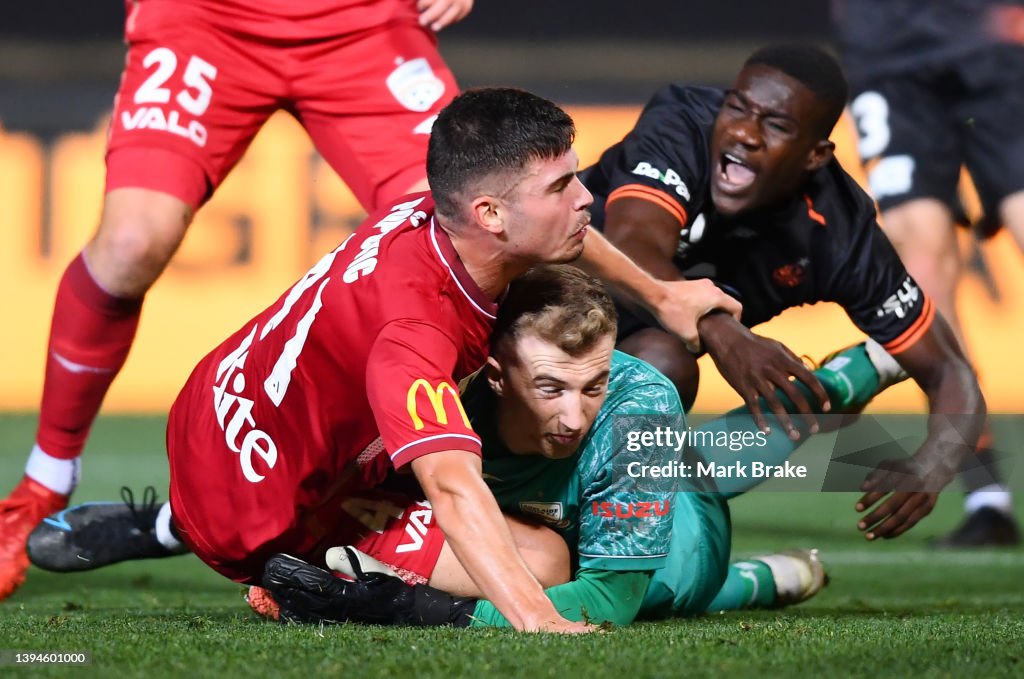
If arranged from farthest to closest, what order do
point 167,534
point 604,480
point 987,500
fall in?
1. point 987,500
2. point 167,534
3. point 604,480

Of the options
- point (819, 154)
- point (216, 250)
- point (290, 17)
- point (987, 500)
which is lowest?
point (216, 250)

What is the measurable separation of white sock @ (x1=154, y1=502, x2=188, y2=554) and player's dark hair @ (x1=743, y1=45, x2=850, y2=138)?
2113mm

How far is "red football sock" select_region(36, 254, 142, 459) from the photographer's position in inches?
150

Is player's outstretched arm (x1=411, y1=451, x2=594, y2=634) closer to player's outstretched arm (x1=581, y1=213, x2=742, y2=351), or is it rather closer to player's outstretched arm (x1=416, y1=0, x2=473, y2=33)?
player's outstretched arm (x1=581, y1=213, x2=742, y2=351)

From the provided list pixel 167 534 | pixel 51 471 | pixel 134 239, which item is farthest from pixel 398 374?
pixel 51 471

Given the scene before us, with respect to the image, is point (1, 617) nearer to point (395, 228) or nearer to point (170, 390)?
point (395, 228)

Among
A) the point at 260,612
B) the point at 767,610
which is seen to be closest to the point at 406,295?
the point at 260,612

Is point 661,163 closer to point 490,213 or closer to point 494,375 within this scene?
point 494,375

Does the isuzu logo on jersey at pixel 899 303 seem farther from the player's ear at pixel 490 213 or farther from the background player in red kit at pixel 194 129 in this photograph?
the player's ear at pixel 490 213

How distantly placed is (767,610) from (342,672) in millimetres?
1703

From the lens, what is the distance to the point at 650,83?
10383 millimetres

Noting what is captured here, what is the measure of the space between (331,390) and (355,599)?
453 millimetres

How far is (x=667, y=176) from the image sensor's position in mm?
4043

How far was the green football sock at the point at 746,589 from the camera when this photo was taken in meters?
3.65
